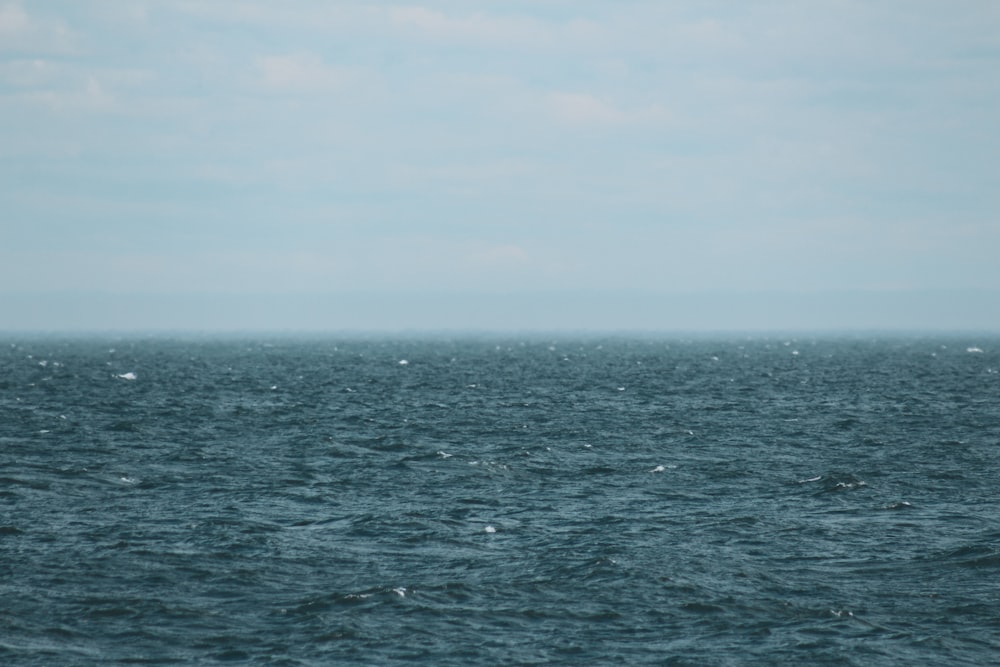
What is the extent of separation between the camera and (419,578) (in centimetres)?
2714

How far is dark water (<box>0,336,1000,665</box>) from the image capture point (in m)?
22.3

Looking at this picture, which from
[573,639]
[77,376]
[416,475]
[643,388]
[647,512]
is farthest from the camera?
[77,376]

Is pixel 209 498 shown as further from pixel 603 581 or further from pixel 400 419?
pixel 400 419

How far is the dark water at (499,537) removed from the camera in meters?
22.3

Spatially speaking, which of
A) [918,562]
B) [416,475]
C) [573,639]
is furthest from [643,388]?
[573,639]

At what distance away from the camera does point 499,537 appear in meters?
32.1

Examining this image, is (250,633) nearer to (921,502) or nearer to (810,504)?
(810,504)

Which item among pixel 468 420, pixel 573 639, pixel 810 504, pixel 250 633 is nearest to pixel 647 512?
pixel 810 504

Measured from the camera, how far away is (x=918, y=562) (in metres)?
28.7

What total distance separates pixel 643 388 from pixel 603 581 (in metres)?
66.0

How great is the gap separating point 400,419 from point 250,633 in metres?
43.7

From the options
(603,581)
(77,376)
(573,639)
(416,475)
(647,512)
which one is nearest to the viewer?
(573,639)

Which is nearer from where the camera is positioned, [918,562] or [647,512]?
[918,562]

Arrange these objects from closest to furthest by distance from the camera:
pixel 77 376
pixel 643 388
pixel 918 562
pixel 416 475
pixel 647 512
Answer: pixel 918 562, pixel 647 512, pixel 416 475, pixel 643 388, pixel 77 376
